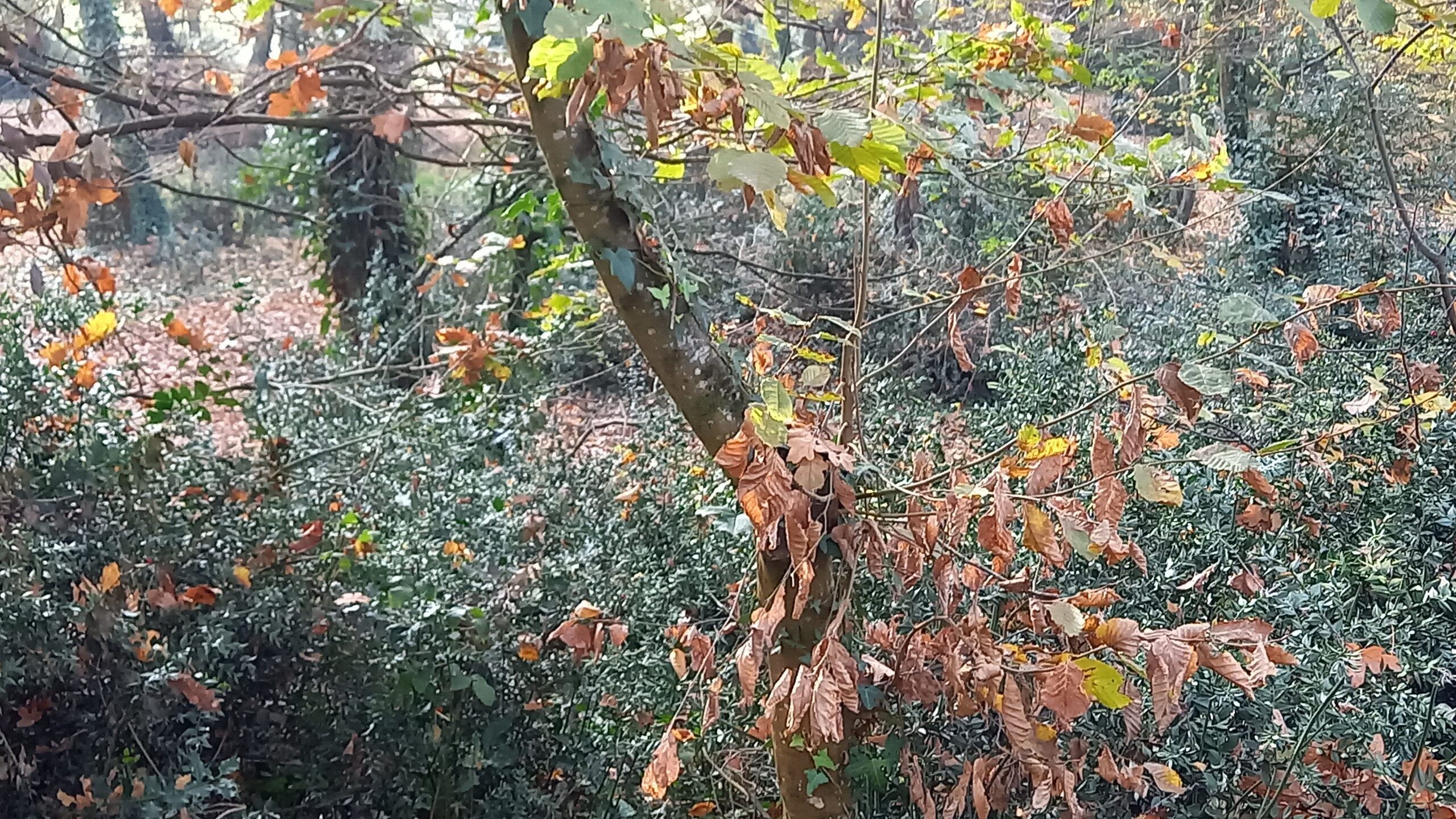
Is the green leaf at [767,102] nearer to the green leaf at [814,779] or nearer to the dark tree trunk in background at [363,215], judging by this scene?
the green leaf at [814,779]

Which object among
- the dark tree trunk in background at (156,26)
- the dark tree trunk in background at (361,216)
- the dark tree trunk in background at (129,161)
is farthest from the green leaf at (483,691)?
the dark tree trunk in background at (156,26)

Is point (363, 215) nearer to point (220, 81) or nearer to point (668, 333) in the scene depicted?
point (220, 81)

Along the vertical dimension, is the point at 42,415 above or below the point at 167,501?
above

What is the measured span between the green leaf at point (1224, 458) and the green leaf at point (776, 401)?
626mm

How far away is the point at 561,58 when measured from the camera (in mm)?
1265

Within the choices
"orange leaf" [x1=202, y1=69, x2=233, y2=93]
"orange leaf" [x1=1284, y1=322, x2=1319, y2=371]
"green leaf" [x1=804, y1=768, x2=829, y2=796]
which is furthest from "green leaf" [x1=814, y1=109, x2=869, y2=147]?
"orange leaf" [x1=202, y1=69, x2=233, y2=93]

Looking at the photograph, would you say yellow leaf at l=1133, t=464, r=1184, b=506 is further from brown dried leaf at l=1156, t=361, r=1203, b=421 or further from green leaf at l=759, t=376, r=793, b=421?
green leaf at l=759, t=376, r=793, b=421

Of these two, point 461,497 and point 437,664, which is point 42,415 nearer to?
point 461,497

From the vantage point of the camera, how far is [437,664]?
2.39 metres

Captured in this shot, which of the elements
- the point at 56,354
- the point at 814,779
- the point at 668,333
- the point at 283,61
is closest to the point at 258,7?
the point at 283,61

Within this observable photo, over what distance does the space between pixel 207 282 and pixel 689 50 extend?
417 inches

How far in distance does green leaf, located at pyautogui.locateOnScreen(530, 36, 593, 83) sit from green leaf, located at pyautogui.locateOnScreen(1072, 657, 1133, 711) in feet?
3.54

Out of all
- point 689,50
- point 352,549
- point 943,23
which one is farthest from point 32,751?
point 943,23

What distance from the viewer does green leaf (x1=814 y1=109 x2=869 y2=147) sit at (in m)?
1.28
